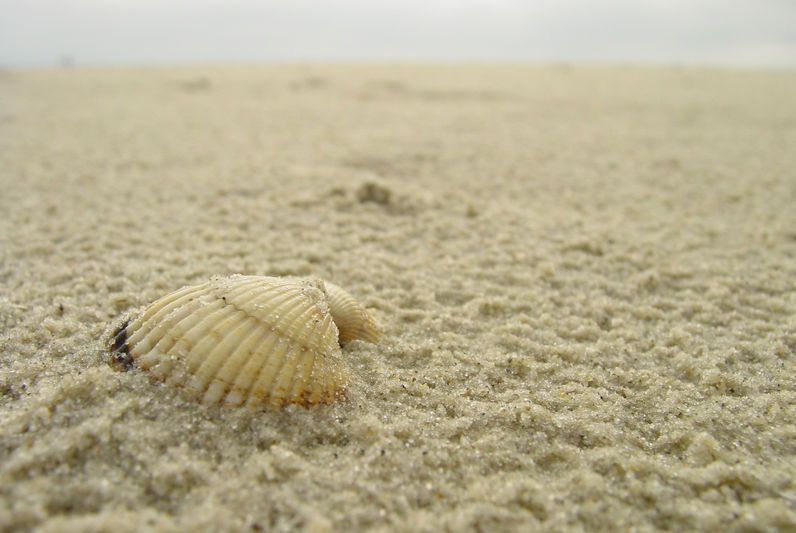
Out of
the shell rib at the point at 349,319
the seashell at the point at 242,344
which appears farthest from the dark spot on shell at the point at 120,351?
the shell rib at the point at 349,319

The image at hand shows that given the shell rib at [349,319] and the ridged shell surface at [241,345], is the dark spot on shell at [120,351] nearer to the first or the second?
the ridged shell surface at [241,345]

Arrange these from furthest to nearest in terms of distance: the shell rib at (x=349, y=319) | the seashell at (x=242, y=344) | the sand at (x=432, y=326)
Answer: the shell rib at (x=349, y=319) < the seashell at (x=242, y=344) < the sand at (x=432, y=326)

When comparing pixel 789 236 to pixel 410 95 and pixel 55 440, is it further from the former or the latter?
pixel 410 95

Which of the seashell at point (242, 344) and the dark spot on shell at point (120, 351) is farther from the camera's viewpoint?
the dark spot on shell at point (120, 351)

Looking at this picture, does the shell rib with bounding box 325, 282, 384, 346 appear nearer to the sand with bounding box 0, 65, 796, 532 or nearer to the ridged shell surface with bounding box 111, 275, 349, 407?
the sand with bounding box 0, 65, 796, 532

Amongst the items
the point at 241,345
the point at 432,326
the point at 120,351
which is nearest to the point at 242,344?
the point at 241,345

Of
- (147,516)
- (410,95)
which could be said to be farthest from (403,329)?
(410,95)

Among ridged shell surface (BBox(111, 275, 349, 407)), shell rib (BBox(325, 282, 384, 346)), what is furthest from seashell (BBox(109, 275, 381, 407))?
shell rib (BBox(325, 282, 384, 346))
